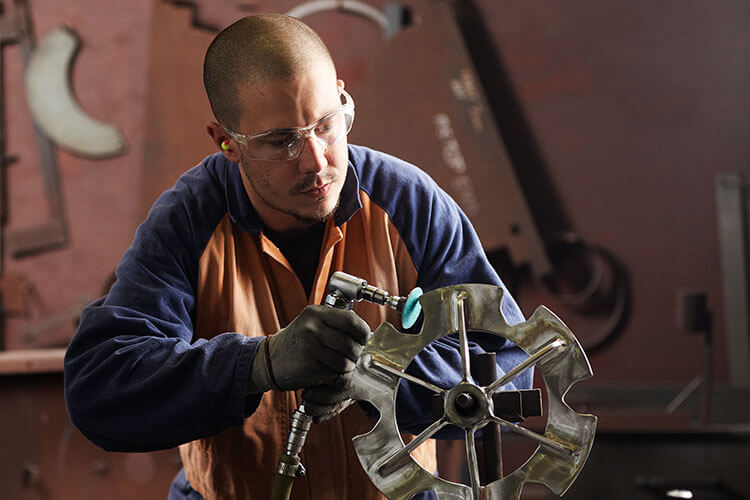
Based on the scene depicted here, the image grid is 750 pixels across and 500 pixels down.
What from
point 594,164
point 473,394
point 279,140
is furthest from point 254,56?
point 594,164

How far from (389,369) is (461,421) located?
8cm

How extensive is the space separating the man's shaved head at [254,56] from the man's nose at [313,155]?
0.08 metres

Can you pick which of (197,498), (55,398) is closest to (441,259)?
(197,498)

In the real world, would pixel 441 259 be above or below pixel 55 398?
above

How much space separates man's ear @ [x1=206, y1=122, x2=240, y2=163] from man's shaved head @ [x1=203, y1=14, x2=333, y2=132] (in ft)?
0.06

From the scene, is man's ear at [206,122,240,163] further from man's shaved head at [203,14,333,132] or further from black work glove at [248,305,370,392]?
black work glove at [248,305,370,392]

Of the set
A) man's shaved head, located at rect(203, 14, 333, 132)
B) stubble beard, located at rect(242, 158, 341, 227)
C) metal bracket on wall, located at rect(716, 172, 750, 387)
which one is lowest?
metal bracket on wall, located at rect(716, 172, 750, 387)

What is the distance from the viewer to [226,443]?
103 cm

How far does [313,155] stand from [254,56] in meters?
0.13

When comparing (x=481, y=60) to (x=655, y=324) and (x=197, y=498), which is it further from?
(x=197, y=498)

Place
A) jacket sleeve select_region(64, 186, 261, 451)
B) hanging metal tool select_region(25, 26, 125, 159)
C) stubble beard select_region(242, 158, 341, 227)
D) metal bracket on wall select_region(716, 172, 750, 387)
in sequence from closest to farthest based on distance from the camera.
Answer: jacket sleeve select_region(64, 186, 261, 451), stubble beard select_region(242, 158, 341, 227), metal bracket on wall select_region(716, 172, 750, 387), hanging metal tool select_region(25, 26, 125, 159)

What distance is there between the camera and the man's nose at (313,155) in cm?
95

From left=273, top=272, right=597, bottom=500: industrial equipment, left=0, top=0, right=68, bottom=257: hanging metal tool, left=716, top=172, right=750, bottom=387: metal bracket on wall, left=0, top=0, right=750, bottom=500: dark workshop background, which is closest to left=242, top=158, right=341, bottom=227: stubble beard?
left=273, top=272, right=597, bottom=500: industrial equipment

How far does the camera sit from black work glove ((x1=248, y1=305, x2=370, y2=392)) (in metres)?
0.81
